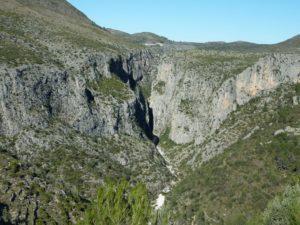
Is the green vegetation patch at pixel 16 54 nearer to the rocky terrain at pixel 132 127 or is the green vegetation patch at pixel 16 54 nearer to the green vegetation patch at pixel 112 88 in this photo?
the rocky terrain at pixel 132 127

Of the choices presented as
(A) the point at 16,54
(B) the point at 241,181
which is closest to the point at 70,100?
(A) the point at 16,54

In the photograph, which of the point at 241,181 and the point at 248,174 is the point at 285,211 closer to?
the point at 241,181

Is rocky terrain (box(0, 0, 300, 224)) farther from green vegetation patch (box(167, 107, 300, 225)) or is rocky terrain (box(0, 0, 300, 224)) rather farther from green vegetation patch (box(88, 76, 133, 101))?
green vegetation patch (box(88, 76, 133, 101))

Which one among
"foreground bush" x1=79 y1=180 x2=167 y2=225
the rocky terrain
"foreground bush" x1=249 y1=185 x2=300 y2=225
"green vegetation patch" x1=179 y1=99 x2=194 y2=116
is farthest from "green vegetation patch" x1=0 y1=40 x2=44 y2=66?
"foreground bush" x1=249 y1=185 x2=300 y2=225

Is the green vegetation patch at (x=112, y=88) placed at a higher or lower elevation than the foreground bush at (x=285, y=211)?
lower

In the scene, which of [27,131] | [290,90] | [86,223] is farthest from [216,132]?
[86,223]

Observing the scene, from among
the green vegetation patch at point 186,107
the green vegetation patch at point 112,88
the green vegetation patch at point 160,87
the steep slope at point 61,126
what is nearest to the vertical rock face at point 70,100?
the green vegetation patch at point 112,88

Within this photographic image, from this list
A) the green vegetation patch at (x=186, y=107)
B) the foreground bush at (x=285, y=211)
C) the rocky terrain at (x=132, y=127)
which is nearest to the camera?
the foreground bush at (x=285, y=211)
